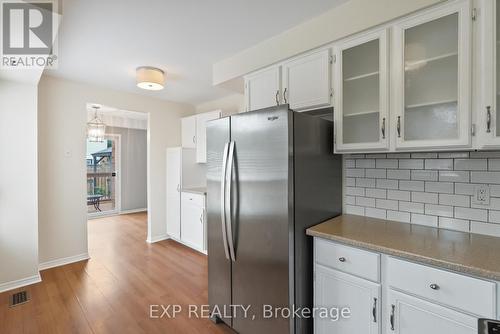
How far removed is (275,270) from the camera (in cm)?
159

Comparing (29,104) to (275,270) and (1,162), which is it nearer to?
(1,162)

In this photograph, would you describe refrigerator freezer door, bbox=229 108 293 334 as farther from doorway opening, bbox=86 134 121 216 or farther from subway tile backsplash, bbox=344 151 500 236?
doorway opening, bbox=86 134 121 216

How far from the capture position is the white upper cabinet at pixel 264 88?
85.4 inches

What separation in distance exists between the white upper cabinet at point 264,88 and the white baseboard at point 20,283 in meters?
3.03

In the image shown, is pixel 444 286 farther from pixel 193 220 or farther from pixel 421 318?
pixel 193 220

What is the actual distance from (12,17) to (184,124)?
281cm

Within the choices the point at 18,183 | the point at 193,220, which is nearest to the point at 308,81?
the point at 193,220

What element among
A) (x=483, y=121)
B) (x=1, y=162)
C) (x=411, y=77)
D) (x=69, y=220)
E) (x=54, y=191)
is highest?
(x=411, y=77)

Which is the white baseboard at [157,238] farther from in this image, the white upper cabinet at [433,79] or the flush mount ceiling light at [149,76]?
the white upper cabinet at [433,79]

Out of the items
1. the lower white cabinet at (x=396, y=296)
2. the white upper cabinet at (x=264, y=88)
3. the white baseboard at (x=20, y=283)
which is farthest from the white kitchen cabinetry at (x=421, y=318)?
the white baseboard at (x=20, y=283)

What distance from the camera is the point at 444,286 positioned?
45.0 inches

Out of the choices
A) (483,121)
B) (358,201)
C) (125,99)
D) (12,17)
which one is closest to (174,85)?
(125,99)

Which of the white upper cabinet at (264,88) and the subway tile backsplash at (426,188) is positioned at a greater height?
the white upper cabinet at (264,88)

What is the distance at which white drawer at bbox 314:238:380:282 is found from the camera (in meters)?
1.37
